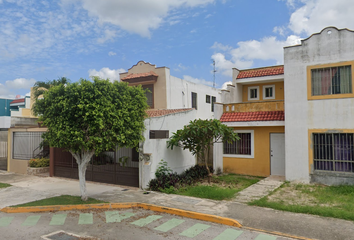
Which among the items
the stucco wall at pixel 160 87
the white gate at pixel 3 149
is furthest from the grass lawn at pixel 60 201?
the white gate at pixel 3 149

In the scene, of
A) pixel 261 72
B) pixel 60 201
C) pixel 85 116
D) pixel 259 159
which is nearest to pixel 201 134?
pixel 259 159

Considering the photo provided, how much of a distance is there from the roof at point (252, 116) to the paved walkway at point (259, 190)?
287 cm

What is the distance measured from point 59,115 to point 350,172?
11070mm

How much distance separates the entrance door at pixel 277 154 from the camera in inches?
520

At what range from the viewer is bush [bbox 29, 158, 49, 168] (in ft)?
52.2

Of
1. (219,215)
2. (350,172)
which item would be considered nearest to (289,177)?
(350,172)

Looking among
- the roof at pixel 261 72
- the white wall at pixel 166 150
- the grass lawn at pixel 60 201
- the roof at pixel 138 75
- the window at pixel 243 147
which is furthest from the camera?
the roof at pixel 138 75

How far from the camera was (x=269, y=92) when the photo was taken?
1694 centimetres

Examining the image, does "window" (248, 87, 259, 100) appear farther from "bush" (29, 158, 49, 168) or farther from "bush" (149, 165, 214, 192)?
Answer: "bush" (29, 158, 49, 168)

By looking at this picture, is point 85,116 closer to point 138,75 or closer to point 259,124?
point 259,124

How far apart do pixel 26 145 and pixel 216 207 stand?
45.1 feet

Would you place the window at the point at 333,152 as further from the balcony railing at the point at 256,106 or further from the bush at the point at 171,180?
the bush at the point at 171,180

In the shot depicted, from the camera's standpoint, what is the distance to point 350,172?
10.7m

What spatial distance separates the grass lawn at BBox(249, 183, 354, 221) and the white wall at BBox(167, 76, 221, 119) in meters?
9.32
